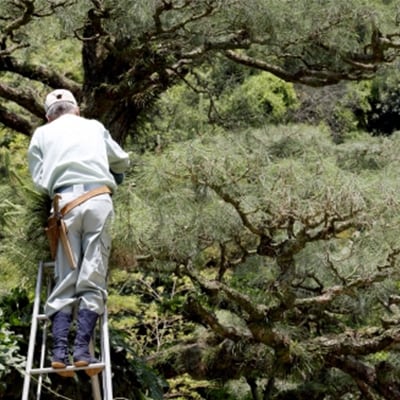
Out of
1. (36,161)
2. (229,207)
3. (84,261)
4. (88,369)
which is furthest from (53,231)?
(229,207)

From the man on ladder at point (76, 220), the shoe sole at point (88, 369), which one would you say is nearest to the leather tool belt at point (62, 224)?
the man on ladder at point (76, 220)

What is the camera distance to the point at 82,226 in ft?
7.75

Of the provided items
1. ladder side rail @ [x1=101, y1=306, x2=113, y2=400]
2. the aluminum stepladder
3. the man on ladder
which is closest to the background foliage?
the aluminum stepladder

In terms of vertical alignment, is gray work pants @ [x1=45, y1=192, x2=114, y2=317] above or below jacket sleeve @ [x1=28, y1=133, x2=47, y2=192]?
below

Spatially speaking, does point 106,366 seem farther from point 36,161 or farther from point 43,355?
point 36,161

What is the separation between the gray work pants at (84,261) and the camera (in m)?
2.30

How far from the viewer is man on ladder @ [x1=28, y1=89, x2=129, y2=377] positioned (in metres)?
2.28

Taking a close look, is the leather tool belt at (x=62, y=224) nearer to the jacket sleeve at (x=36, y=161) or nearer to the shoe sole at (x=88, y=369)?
the jacket sleeve at (x=36, y=161)

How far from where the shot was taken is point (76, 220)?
2.34 metres

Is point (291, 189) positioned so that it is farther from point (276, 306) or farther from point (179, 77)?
point (179, 77)

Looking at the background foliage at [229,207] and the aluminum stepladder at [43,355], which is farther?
the background foliage at [229,207]

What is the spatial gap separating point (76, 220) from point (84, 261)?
119 mm

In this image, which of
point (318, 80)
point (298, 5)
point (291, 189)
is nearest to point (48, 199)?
point (291, 189)

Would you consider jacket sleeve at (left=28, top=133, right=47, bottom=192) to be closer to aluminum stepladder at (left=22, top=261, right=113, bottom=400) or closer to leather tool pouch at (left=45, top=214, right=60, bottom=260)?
leather tool pouch at (left=45, top=214, right=60, bottom=260)
